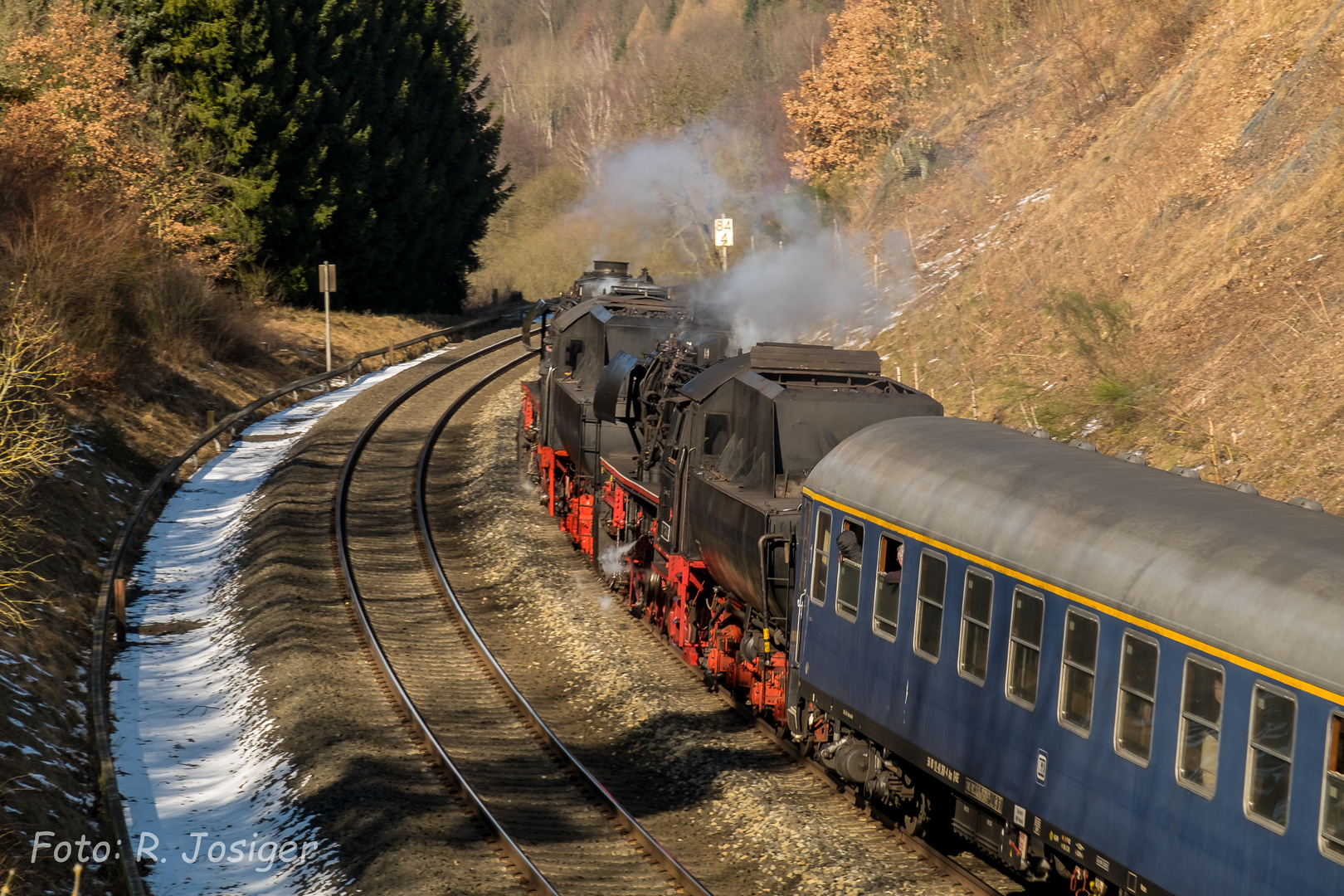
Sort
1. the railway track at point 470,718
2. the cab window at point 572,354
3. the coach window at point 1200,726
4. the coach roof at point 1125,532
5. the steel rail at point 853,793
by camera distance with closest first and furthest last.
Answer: the coach roof at point 1125,532 → the coach window at point 1200,726 → the steel rail at point 853,793 → the railway track at point 470,718 → the cab window at point 572,354

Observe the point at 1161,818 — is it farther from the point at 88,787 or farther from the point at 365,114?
the point at 365,114

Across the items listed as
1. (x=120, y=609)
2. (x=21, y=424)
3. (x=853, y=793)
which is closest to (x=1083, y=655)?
(x=853, y=793)

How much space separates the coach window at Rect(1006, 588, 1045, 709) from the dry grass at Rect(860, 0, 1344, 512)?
25.9ft

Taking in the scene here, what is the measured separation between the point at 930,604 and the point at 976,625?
0.56 m

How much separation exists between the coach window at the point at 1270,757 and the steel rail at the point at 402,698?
5.46 meters

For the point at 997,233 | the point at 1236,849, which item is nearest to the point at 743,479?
the point at 1236,849

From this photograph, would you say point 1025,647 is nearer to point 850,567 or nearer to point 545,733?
point 850,567

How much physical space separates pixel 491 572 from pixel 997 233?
1587 centimetres

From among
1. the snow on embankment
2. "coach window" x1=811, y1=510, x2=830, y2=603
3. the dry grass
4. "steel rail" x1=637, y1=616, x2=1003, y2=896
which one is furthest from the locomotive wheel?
the dry grass

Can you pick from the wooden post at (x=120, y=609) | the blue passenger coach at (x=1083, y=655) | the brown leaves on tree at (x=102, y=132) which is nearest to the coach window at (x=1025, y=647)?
the blue passenger coach at (x=1083, y=655)

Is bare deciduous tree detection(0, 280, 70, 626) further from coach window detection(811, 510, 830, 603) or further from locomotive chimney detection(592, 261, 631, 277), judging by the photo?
locomotive chimney detection(592, 261, 631, 277)

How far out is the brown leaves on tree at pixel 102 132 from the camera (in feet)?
107

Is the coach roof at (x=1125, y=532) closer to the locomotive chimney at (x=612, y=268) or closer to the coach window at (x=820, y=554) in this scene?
the coach window at (x=820, y=554)

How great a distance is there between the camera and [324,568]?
65.1ft
